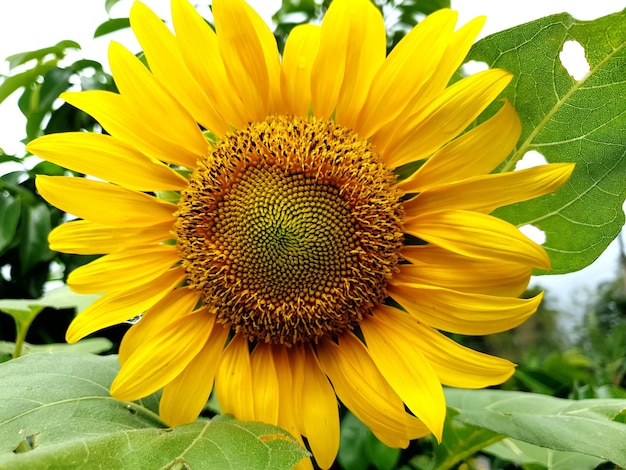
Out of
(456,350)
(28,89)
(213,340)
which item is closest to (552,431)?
(456,350)

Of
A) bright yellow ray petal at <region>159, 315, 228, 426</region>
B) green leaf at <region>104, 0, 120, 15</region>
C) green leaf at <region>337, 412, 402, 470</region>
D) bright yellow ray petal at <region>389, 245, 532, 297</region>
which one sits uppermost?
green leaf at <region>104, 0, 120, 15</region>

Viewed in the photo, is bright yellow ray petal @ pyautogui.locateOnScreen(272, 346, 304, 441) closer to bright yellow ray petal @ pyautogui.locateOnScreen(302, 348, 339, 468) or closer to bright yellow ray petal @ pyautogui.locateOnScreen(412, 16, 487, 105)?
bright yellow ray petal @ pyautogui.locateOnScreen(302, 348, 339, 468)

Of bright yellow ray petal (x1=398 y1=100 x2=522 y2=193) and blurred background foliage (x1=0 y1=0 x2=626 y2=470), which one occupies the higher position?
bright yellow ray petal (x1=398 y1=100 x2=522 y2=193)

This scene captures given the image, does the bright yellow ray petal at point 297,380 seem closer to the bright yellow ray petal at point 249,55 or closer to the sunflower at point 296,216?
the sunflower at point 296,216

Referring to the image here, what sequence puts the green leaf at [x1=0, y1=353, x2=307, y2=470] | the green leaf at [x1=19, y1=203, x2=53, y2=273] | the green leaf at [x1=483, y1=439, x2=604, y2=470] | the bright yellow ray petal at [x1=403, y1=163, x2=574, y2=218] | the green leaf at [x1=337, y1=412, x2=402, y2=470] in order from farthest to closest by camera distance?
1. the green leaf at [x1=19, y1=203, x2=53, y2=273]
2. the green leaf at [x1=337, y1=412, x2=402, y2=470]
3. the green leaf at [x1=483, y1=439, x2=604, y2=470]
4. the bright yellow ray petal at [x1=403, y1=163, x2=574, y2=218]
5. the green leaf at [x1=0, y1=353, x2=307, y2=470]

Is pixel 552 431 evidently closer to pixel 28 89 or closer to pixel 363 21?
pixel 363 21

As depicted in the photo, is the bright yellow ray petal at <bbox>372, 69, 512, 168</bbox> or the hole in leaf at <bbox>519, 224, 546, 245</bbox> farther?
the hole in leaf at <bbox>519, 224, 546, 245</bbox>

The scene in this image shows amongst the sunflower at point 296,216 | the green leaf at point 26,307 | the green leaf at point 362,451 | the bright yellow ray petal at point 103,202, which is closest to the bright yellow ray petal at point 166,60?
the sunflower at point 296,216

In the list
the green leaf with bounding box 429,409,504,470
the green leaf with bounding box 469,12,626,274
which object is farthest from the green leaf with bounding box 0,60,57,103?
the green leaf with bounding box 429,409,504,470

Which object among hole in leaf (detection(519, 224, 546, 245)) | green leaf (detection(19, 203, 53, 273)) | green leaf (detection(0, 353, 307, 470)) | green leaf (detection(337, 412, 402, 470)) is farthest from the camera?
green leaf (detection(19, 203, 53, 273))
